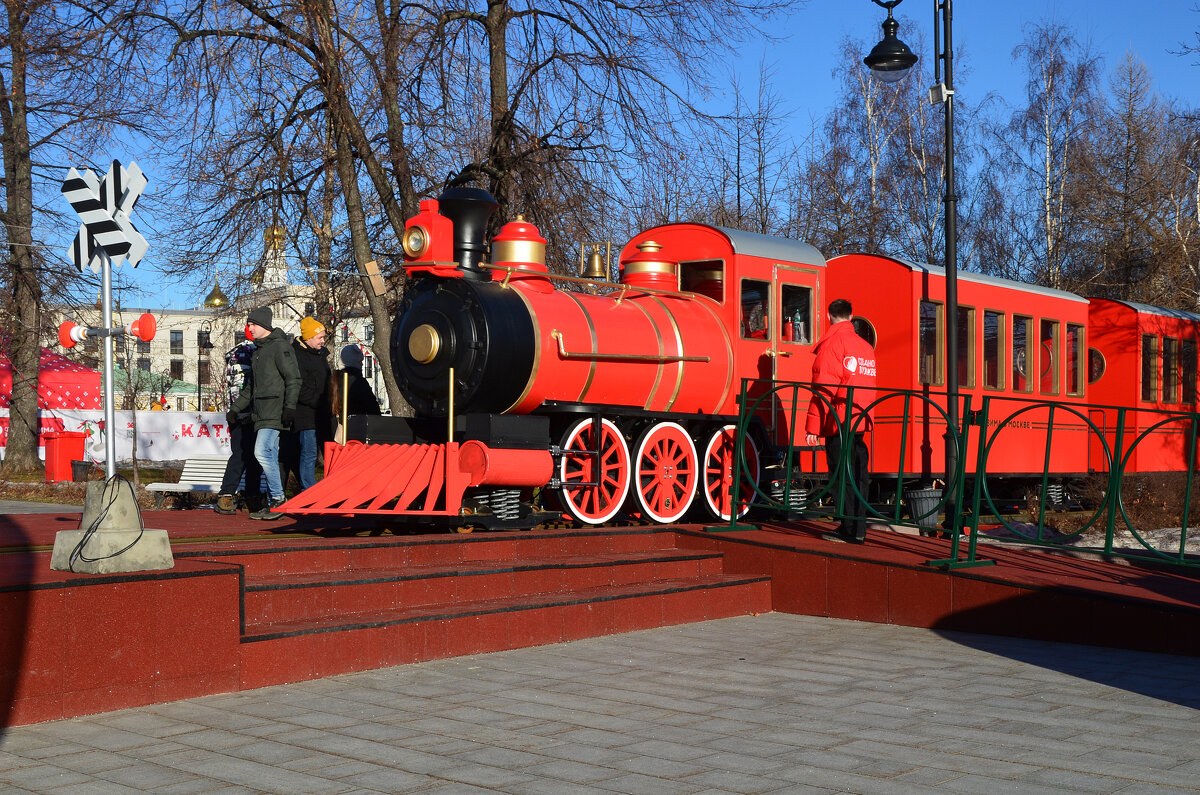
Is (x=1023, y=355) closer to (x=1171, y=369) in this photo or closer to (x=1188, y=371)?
(x=1171, y=369)

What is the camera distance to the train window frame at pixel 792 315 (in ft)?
38.4

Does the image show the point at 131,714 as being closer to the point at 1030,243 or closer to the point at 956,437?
the point at 956,437

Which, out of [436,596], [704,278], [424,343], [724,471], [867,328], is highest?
[704,278]

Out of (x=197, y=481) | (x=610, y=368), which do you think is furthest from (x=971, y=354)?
(x=197, y=481)

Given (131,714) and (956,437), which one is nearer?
(131,714)

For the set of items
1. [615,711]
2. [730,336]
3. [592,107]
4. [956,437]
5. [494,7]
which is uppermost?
[494,7]

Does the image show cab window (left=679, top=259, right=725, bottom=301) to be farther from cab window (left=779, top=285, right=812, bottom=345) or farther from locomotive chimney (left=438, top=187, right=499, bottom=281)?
locomotive chimney (left=438, top=187, right=499, bottom=281)

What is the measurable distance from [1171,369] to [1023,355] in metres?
4.75

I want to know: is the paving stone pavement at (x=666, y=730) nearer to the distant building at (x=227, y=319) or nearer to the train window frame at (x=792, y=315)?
the distant building at (x=227, y=319)

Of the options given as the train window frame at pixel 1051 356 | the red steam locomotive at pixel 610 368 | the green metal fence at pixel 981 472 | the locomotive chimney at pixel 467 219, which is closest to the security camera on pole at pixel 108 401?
the red steam locomotive at pixel 610 368

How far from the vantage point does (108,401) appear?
612 cm

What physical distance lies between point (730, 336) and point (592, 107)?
249 inches

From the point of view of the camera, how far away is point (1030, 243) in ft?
113

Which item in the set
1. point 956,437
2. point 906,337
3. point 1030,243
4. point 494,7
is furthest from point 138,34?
point 1030,243
